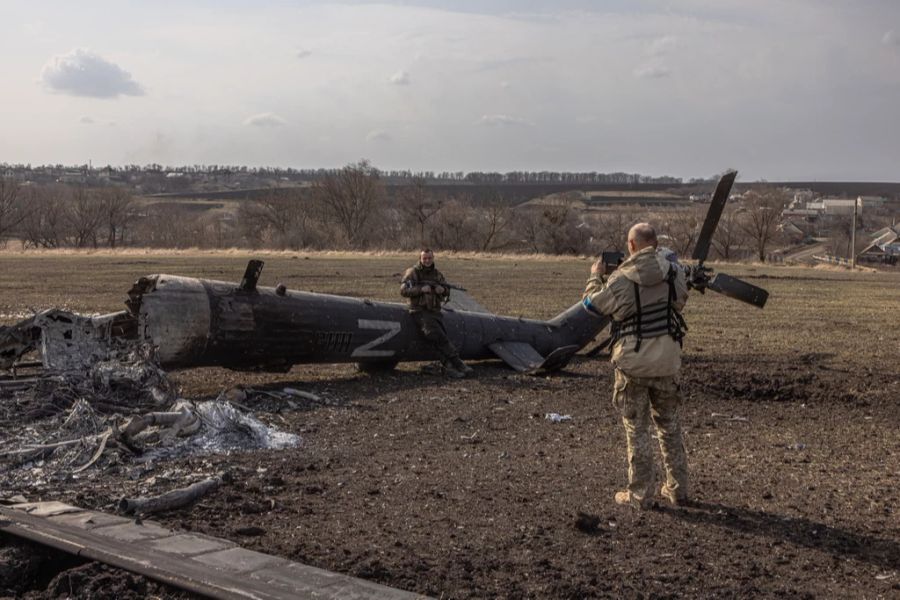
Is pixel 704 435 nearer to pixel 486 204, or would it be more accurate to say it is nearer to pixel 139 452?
pixel 139 452

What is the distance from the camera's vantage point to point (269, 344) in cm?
1169

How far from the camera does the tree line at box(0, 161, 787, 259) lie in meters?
64.7

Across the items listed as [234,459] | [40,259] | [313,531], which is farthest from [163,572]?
[40,259]

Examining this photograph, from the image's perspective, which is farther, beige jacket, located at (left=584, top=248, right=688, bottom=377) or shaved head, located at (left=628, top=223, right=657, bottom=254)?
shaved head, located at (left=628, top=223, right=657, bottom=254)

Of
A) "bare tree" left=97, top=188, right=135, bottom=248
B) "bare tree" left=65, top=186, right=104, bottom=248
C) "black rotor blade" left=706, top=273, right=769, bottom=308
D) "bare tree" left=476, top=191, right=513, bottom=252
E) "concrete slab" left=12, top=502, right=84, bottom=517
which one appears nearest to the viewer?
"concrete slab" left=12, top=502, right=84, bottom=517

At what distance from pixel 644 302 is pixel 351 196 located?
7157 cm

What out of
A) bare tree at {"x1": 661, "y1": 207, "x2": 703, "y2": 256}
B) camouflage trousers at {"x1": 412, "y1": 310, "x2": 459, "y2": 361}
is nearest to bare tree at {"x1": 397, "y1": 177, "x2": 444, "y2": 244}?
bare tree at {"x1": 661, "y1": 207, "x2": 703, "y2": 256}

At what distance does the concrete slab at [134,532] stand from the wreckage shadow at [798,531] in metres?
3.59

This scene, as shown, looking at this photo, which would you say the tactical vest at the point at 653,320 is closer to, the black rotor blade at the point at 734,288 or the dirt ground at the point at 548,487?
the dirt ground at the point at 548,487

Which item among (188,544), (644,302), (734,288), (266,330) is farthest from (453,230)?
(188,544)

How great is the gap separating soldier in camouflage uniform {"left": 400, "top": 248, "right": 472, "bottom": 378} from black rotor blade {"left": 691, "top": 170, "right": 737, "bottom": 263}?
4.27 metres

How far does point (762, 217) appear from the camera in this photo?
6825 centimetres

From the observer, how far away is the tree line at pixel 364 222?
212ft

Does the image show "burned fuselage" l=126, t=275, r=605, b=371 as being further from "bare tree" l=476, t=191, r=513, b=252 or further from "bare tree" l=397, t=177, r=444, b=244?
"bare tree" l=397, t=177, r=444, b=244
